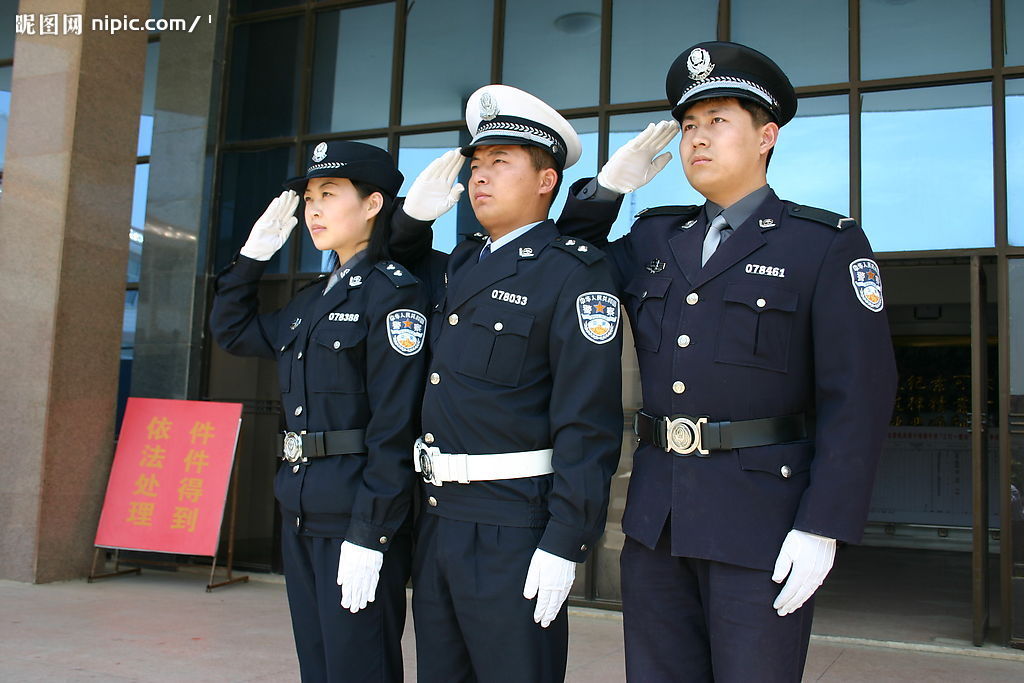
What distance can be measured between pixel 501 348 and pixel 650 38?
4021mm

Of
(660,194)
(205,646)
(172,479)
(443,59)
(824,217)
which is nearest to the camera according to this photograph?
(824,217)

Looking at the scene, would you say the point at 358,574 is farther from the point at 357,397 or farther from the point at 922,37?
the point at 922,37

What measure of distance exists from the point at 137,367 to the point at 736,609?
18.5ft

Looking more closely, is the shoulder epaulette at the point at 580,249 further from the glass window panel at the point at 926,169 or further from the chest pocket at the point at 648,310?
the glass window panel at the point at 926,169

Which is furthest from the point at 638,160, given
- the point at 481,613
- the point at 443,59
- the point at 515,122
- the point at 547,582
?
the point at 443,59

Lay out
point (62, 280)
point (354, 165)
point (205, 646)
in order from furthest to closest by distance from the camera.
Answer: point (62, 280) < point (205, 646) < point (354, 165)

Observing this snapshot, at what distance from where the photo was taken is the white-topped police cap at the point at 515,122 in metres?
2.50

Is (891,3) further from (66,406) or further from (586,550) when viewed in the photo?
(66,406)

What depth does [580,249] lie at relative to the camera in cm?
238

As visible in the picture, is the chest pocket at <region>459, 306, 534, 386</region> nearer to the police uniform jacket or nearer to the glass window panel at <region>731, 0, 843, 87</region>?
the police uniform jacket

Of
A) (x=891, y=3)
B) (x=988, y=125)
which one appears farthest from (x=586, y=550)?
(x=891, y=3)

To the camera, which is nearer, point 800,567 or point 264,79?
point 800,567

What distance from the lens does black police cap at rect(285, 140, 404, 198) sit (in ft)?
9.53

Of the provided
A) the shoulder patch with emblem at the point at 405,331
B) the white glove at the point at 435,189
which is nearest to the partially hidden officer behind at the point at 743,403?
the shoulder patch with emblem at the point at 405,331
